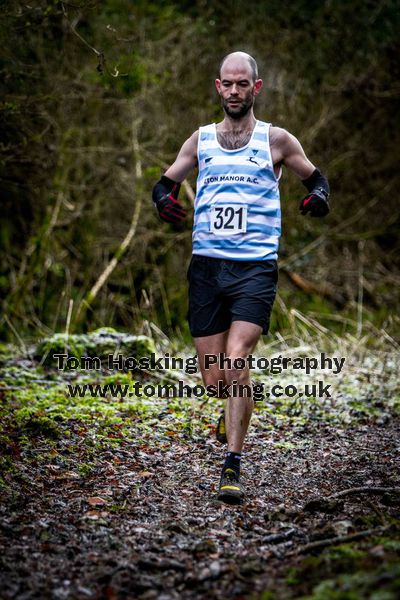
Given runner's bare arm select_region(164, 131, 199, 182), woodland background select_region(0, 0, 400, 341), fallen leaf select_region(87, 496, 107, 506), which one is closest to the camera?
fallen leaf select_region(87, 496, 107, 506)

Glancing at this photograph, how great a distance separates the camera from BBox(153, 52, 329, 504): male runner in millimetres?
4078

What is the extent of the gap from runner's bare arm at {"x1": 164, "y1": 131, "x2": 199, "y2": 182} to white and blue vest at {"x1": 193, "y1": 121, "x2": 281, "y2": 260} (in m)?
0.22

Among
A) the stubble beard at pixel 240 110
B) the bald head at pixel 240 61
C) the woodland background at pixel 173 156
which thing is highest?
the woodland background at pixel 173 156

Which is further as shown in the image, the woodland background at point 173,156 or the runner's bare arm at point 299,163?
the woodland background at point 173,156

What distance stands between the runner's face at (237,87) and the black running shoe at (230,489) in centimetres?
216

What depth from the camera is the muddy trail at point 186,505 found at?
2.68m

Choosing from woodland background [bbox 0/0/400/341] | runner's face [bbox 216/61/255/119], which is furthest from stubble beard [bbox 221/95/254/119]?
woodland background [bbox 0/0/400/341]

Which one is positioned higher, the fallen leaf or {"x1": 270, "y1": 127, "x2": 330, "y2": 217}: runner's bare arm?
{"x1": 270, "y1": 127, "x2": 330, "y2": 217}: runner's bare arm

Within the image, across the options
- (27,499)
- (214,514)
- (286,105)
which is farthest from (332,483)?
(286,105)

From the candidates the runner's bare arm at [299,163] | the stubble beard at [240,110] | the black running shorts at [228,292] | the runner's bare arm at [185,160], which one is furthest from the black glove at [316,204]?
the runner's bare arm at [185,160]

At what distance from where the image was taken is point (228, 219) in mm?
4176

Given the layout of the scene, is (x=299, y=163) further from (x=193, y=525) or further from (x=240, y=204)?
(x=193, y=525)

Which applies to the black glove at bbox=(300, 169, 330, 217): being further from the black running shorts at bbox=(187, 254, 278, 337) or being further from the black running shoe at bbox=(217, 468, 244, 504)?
the black running shoe at bbox=(217, 468, 244, 504)

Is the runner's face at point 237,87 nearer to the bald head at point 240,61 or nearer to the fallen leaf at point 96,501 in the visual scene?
the bald head at point 240,61
